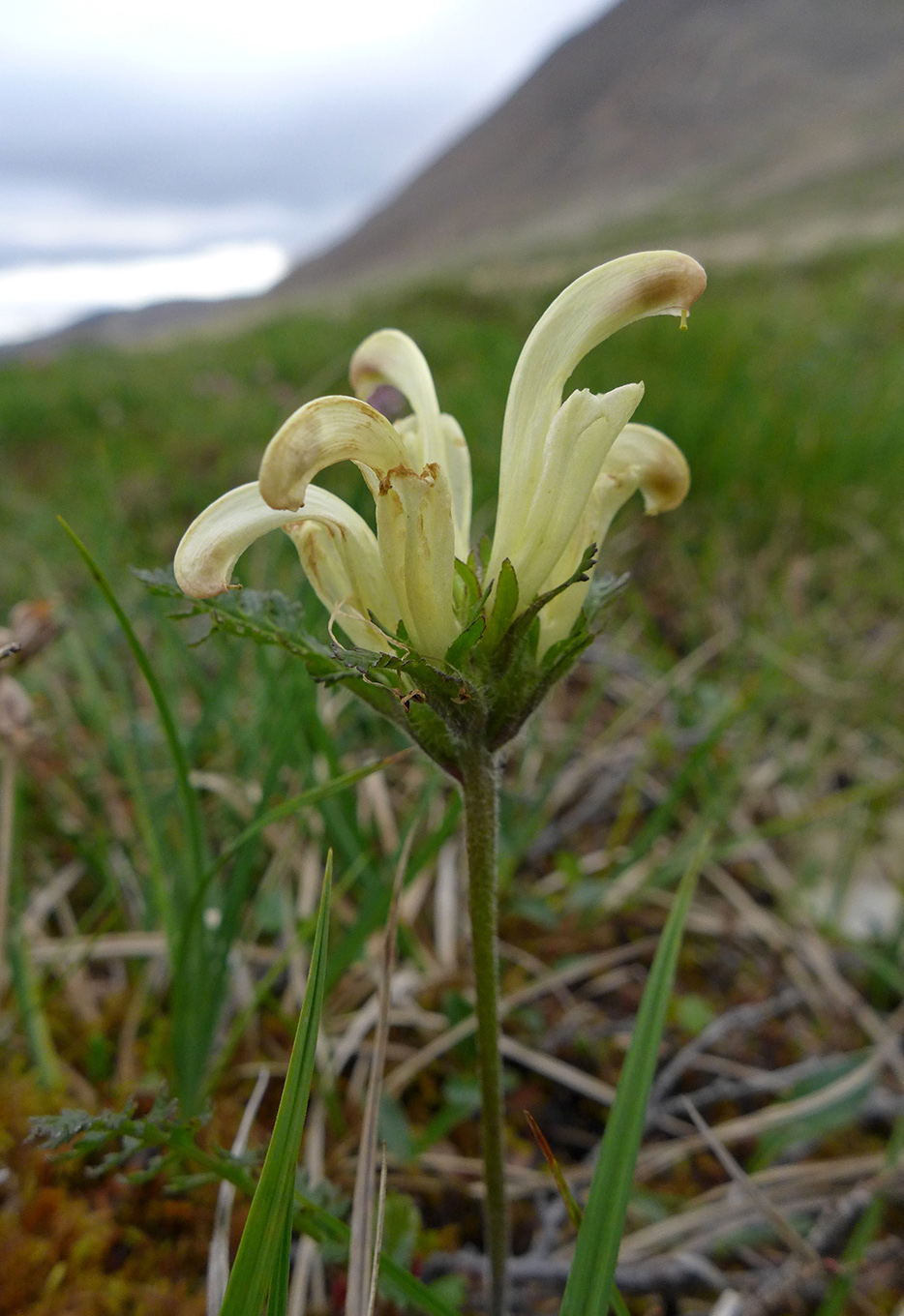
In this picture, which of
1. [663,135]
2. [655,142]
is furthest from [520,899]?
[663,135]

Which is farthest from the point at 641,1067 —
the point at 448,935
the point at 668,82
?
the point at 668,82

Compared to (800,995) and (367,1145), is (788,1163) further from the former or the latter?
(367,1145)

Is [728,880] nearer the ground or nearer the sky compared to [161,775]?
nearer the ground

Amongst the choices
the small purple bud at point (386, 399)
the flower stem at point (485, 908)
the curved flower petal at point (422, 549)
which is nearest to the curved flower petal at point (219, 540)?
the curved flower petal at point (422, 549)

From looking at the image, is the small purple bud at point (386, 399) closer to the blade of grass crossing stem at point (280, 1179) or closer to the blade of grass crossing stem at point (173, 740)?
the blade of grass crossing stem at point (173, 740)

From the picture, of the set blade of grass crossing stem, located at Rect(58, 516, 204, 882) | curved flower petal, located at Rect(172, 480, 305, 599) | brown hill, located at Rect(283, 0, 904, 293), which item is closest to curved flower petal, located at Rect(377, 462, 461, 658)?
curved flower petal, located at Rect(172, 480, 305, 599)
